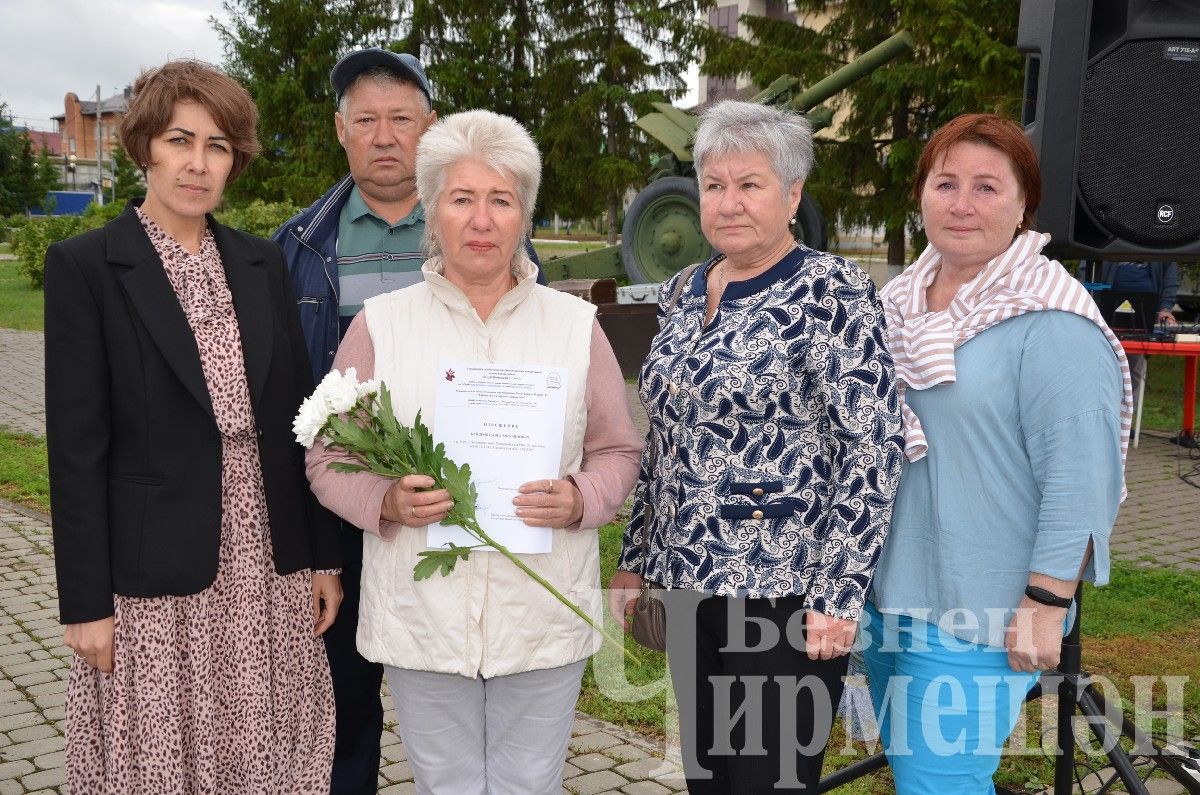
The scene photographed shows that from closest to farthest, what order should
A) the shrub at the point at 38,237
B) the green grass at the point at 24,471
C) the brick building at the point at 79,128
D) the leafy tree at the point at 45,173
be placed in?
the green grass at the point at 24,471, the shrub at the point at 38,237, the leafy tree at the point at 45,173, the brick building at the point at 79,128

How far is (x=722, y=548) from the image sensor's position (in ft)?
7.88

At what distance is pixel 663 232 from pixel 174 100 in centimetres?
1065

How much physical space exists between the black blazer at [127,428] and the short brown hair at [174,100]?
0.18 metres

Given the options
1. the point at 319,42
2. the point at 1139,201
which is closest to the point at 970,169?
the point at 1139,201

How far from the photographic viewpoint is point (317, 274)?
3072 millimetres

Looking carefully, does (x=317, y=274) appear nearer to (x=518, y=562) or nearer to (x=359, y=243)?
(x=359, y=243)

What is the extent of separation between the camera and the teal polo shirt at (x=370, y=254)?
3.11 metres

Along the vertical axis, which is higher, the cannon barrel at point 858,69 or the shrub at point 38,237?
the cannon barrel at point 858,69

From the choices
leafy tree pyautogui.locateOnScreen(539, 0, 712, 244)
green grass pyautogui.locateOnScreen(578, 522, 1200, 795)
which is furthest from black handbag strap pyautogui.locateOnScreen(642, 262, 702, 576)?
leafy tree pyautogui.locateOnScreen(539, 0, 712, 244)

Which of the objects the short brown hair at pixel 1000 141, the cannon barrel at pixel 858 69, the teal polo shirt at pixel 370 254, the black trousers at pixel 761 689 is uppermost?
the cannon barrel at pixel 858 69

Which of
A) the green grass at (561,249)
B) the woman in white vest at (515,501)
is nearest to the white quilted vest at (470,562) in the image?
the woman in white vest at (515,501)

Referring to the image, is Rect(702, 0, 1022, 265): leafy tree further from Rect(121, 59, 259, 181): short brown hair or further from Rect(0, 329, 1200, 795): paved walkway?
Rect(121, 59, 259, 181): short brown hair

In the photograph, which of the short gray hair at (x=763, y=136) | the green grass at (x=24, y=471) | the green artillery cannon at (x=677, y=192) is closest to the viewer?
the short gray hair at (x=763, y=136)

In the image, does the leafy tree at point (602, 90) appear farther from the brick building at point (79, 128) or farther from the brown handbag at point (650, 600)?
the brick building at point (79, 128)
